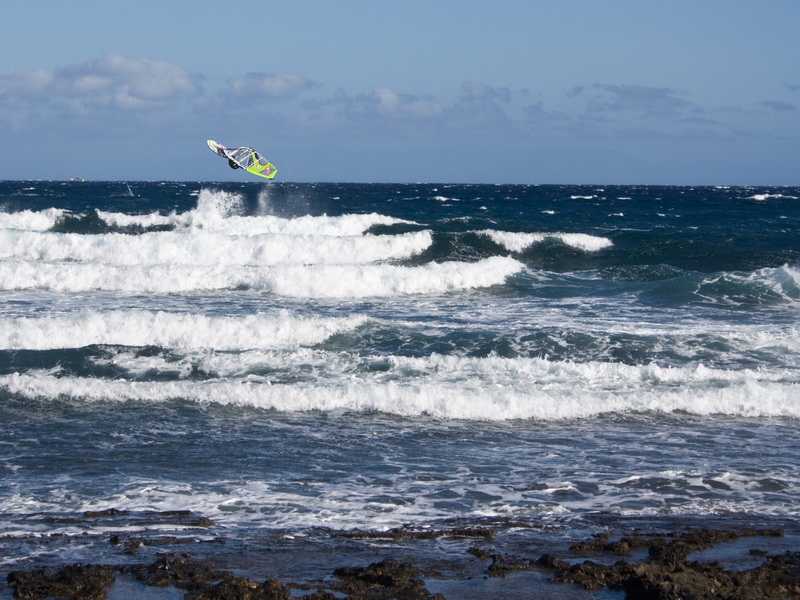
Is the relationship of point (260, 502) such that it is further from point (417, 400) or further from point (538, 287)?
point (538, 287)

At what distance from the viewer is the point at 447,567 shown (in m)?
6.93

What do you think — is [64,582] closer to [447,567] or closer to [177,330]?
[447,567]

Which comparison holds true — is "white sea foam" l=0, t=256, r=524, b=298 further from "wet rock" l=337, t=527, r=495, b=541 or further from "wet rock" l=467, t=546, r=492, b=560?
"wet rock" l=467, t=546, r=492, b=560

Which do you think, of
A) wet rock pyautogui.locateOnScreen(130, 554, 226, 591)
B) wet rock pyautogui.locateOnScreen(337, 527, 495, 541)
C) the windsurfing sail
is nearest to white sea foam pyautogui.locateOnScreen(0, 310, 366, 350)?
wet rock pyautogui.locateOnScreen(337, 527, 495, 541)

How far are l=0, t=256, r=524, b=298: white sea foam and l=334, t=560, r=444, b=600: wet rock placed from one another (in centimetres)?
1698

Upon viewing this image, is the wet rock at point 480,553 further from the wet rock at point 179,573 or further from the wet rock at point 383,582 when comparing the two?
the wet rock at point 179,573

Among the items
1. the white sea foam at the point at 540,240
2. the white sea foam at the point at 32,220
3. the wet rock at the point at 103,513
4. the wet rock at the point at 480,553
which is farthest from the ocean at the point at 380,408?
the white sea foam at the point at 32,220

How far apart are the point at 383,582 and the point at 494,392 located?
649 centimetres

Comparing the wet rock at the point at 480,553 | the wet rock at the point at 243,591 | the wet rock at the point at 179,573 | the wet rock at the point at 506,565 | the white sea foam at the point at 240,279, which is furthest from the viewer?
the white sea foam at the point at 240,279

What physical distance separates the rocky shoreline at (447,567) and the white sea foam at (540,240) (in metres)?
27.1

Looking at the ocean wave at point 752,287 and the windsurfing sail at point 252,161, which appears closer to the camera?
the ocean wave at point 752,287

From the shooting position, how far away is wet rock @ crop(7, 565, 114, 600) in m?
6.30

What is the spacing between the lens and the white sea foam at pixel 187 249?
98.6 ft

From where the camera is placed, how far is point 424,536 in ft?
25.1
